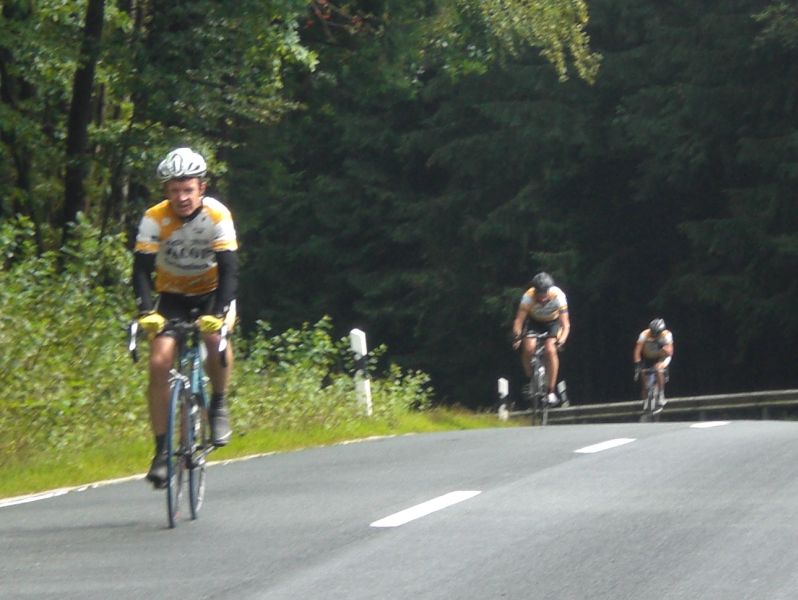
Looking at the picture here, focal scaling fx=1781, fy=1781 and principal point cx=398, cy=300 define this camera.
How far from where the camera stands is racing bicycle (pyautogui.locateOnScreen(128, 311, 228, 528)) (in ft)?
29.1

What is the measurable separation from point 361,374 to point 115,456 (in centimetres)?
634

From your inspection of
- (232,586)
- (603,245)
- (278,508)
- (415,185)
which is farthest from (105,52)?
(415,185)

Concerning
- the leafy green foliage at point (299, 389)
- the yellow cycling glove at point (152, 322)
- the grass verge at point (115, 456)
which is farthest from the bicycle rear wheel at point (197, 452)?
the leafy green foliage at point (299, 389)

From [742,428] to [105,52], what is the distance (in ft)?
27.2

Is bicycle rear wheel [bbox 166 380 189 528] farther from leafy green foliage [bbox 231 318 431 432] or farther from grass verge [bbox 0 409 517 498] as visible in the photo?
leafy green foliage [bbox 231 318 431 432]

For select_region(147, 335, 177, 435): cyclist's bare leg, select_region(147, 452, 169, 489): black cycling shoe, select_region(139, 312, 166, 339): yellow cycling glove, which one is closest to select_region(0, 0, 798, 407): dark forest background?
select_region(147, 335, 177, 435): cyclist's bare leg

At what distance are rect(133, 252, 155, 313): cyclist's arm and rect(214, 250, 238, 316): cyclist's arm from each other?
13.6 inches

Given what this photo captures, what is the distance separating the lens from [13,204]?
20.8 m

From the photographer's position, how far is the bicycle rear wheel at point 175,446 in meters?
8.79

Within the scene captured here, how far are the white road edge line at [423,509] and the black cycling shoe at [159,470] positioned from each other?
1.06m

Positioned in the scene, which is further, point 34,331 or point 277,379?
point 277,379

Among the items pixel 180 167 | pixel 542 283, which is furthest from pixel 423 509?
pixel 542 283

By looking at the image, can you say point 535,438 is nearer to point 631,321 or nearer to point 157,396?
point 157,396

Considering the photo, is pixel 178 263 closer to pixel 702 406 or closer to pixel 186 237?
pixel 186 237
